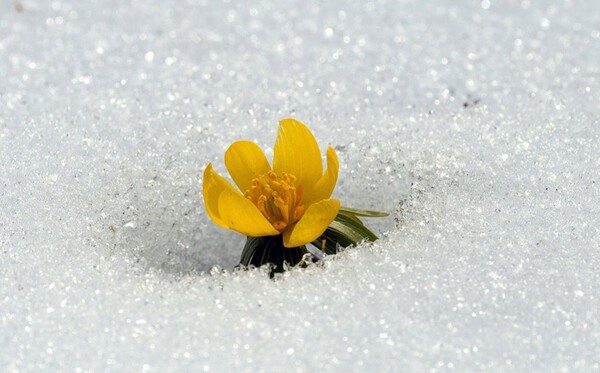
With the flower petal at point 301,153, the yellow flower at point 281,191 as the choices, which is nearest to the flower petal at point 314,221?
the yellow flower at point 281,191

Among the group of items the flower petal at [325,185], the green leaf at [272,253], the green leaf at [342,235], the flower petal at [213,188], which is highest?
the flower petal at [325,185]

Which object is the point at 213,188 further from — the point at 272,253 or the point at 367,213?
the point at 367,213

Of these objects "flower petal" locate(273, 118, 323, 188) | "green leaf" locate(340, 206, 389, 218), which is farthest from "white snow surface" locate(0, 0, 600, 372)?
"flower petal" locate(273, 118, 323, 188)

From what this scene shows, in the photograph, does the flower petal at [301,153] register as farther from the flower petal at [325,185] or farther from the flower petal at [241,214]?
the flower petal at [241,214]

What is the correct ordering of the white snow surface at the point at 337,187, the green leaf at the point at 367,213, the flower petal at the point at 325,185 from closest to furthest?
the white snow surface at the point at 337,187, the flower petal at the point at 325,185, the green leaf at the point at 367,213

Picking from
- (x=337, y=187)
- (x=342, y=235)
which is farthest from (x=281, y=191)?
(x=337, y=187)

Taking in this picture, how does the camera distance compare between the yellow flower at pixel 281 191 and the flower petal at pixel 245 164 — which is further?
the flower petal at pixel 245 164

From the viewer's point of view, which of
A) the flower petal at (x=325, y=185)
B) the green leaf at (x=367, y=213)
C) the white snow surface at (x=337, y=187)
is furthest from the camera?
the green leaf at (x=367, y=213)
